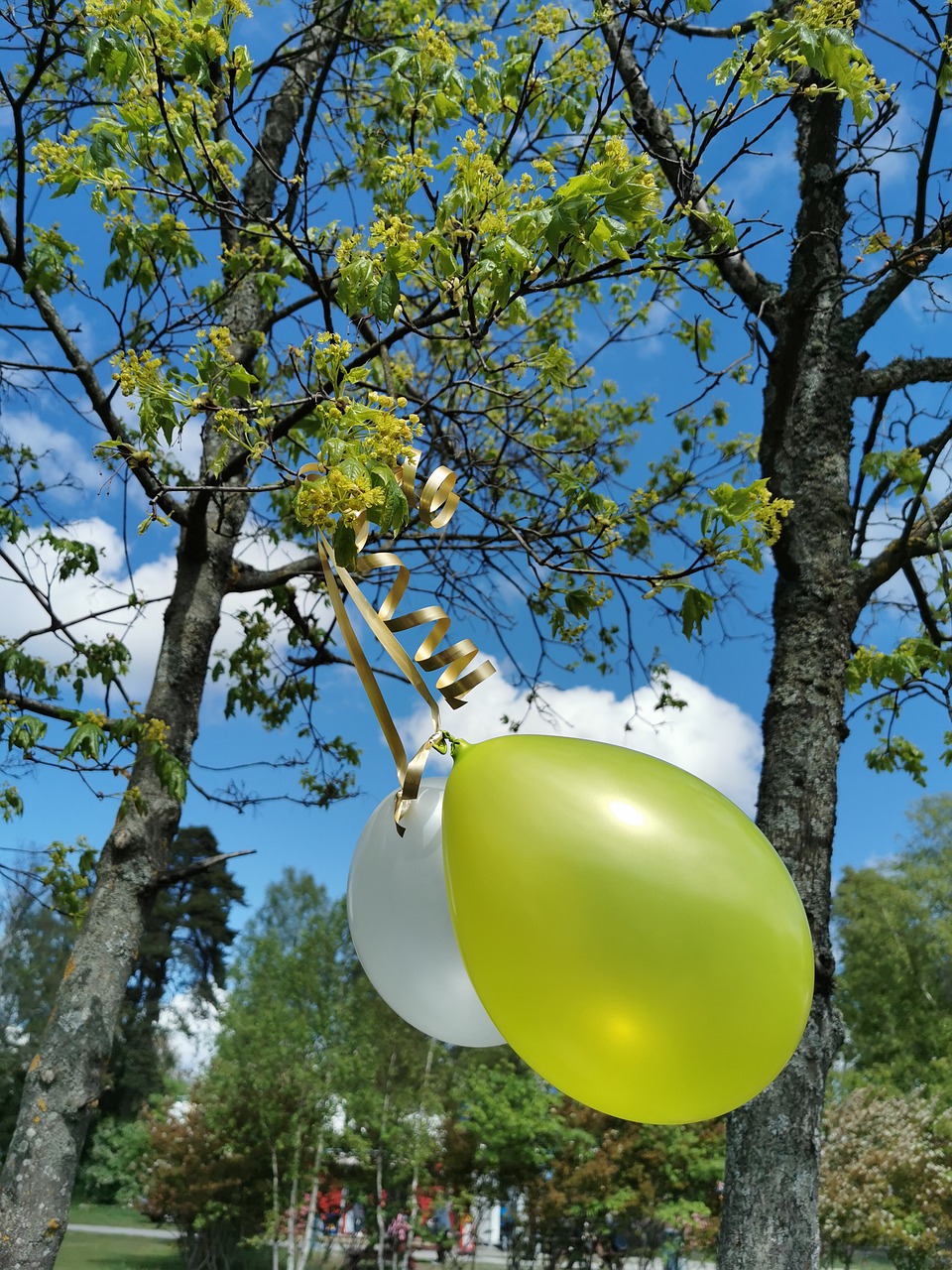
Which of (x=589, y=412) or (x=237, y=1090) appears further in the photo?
(x=237, y=1090)

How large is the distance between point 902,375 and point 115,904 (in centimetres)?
383

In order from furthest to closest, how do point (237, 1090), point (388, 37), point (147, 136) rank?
1. point (237, 1090)
2. point (388, 37)
3. point (147, 136)

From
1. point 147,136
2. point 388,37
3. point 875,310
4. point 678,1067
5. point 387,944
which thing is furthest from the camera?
point 388,37

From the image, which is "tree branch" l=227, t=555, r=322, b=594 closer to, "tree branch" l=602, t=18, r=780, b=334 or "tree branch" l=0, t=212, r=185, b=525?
"tree branch" l=0, t=212, r=185, b=525

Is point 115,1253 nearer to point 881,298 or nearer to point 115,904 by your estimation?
point 115,904

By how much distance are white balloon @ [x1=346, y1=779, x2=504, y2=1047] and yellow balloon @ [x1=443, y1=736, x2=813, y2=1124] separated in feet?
0.53

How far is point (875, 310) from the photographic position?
363 cm

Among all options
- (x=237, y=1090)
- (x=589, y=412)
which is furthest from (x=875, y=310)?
(x=237, y=1090)

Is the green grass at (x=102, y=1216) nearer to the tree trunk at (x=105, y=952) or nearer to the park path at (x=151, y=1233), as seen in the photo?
the park path at (x=151, y=1233)

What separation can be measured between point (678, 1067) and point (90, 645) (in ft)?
15.4

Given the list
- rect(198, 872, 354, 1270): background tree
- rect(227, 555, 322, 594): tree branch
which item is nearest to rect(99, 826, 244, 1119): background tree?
rect(198, 872, 354, 1270): background tree

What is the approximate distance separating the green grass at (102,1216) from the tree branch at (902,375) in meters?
23.5

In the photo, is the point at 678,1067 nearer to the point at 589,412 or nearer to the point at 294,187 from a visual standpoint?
the point at 294,187

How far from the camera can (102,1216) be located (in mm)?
20891
